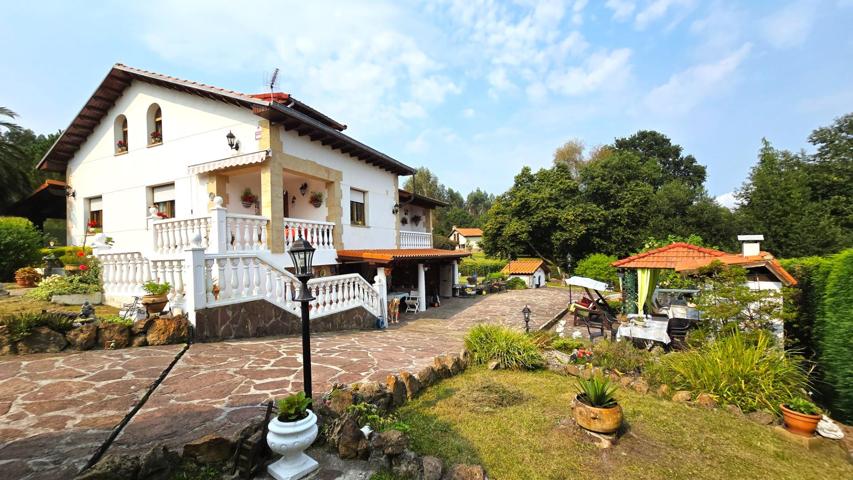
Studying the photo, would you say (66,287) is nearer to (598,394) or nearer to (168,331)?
(168,331)

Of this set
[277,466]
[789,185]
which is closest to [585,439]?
[277,466]

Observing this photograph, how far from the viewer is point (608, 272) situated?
24.2 meters

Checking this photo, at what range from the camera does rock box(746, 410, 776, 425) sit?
4.83 meters

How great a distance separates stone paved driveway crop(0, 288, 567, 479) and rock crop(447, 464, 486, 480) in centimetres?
233

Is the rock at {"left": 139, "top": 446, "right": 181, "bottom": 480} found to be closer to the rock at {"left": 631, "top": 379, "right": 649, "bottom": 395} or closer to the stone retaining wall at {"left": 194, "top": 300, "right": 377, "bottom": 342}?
the stone retaining wall at {"left": 194, "top": 300, "right": 377, "bottom": 342}

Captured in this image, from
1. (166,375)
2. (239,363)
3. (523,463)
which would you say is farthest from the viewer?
(239,363)

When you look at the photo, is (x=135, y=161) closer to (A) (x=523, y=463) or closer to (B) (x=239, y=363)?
(B) (x=239, y=363)

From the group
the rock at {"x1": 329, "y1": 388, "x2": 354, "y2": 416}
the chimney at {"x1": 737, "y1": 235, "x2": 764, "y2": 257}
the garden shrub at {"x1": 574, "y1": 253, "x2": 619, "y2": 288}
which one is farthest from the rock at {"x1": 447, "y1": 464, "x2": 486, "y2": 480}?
the garden shrub at {"x1": 574, "y1": 253, "x2": 619, "y2": 288}

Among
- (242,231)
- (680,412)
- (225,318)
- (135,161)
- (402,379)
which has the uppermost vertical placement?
(135,161)

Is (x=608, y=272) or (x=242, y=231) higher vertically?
(x=242, y=231)

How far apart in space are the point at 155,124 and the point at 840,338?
17647 mm

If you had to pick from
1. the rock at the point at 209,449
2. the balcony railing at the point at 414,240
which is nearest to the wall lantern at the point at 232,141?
the balcony railing at the point at 414,240

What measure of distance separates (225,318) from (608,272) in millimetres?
23951

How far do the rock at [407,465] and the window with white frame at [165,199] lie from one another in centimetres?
1176
